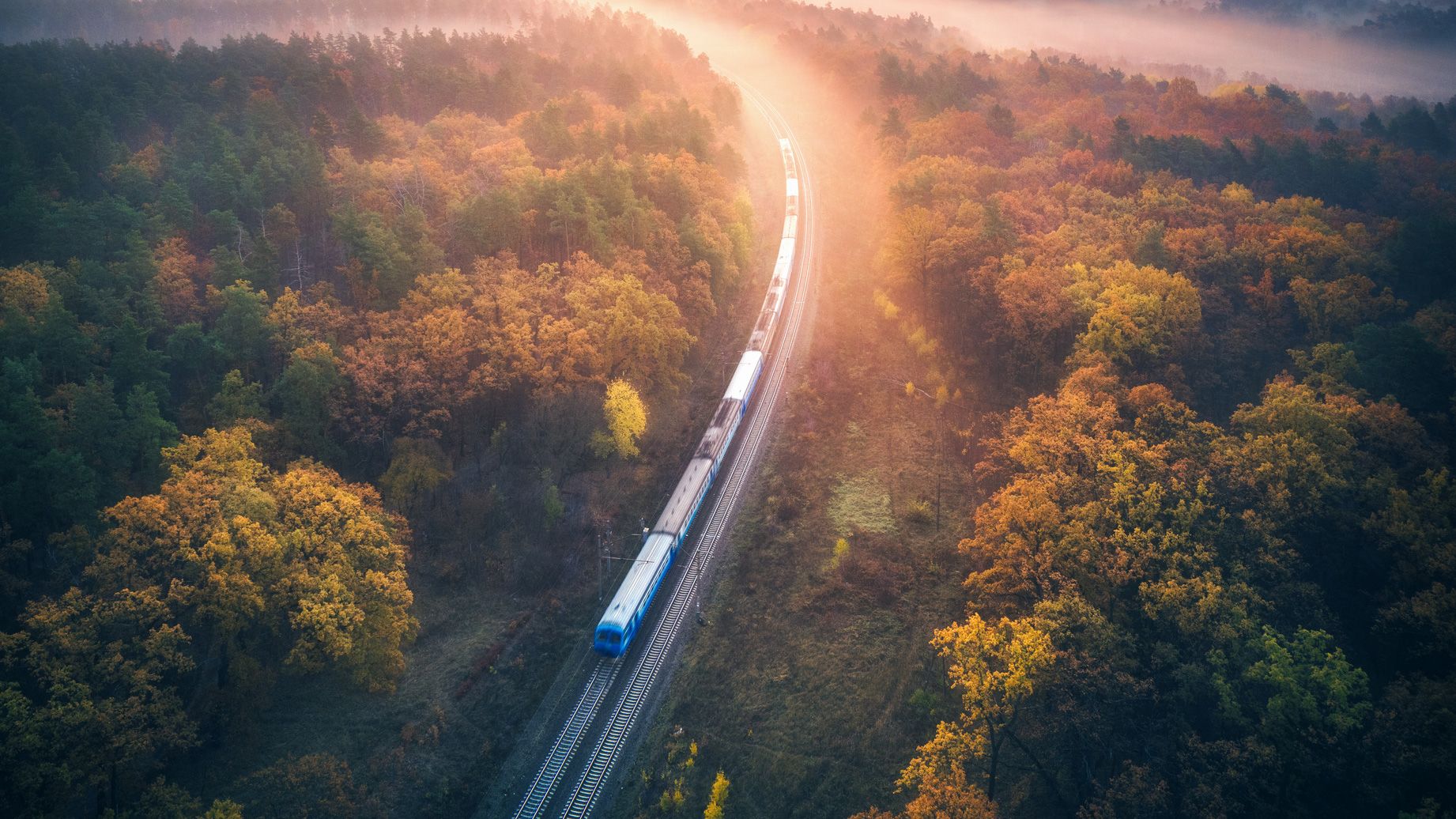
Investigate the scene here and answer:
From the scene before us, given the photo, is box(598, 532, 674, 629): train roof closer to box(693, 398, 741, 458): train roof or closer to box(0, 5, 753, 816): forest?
box(0, 5, 753, 816): forest

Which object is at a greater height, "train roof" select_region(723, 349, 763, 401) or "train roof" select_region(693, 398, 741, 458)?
"train roof" select_region(723, 349, 763, 401)

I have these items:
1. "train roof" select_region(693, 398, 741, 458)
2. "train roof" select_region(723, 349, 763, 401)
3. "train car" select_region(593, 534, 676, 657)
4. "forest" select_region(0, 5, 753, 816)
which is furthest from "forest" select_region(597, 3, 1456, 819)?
"forest" select_region(0, 5, 753, 816)

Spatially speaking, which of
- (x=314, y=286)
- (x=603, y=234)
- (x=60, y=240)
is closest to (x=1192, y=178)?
(x=603, y=234)

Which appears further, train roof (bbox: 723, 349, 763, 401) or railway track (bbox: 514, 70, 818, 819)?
train roof (bbox: 723, 349, 763, 401)

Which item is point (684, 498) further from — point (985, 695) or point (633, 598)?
point (985, 695)

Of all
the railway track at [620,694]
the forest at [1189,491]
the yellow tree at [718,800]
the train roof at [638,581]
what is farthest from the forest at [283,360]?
the forest at [1189,491]

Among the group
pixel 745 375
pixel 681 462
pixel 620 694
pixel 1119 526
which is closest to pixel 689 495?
pixel 681 462

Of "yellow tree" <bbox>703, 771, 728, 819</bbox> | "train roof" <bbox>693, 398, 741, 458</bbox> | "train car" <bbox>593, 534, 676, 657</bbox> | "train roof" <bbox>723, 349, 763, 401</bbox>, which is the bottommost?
"yellow tree" <bbox>703, 771, 728, 819</bbox>

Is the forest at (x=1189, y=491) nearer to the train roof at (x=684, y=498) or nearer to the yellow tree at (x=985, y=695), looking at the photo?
the yellow tree at (x=985, y=695)
